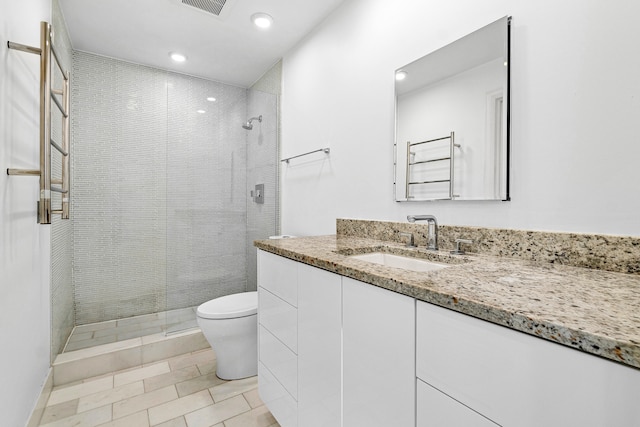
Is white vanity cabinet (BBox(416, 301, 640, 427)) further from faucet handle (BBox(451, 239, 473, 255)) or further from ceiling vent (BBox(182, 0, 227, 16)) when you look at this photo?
ceiling vent (BBox(182, 0, 227, 16))

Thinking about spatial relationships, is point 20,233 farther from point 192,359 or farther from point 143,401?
point 192,359

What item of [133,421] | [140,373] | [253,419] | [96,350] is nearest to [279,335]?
[253,419]

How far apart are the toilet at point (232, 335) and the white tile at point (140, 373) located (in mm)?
440

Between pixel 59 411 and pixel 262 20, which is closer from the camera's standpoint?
pixel 59 411

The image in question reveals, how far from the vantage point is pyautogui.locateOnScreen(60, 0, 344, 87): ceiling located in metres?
1.98

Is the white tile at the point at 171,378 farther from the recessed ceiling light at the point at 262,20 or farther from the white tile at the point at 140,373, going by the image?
the recessed ceiling light at the point at 262,20

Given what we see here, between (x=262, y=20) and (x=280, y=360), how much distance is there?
2.18m

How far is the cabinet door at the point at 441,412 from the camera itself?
60cm

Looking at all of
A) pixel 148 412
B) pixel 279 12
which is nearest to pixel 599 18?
pixel 279 12

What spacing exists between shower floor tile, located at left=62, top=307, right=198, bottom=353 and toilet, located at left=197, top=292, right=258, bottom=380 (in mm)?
626

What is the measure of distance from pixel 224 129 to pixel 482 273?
8.43 feet

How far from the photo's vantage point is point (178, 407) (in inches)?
65.2

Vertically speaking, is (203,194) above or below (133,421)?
above

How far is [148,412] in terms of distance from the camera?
1615 millimetres
